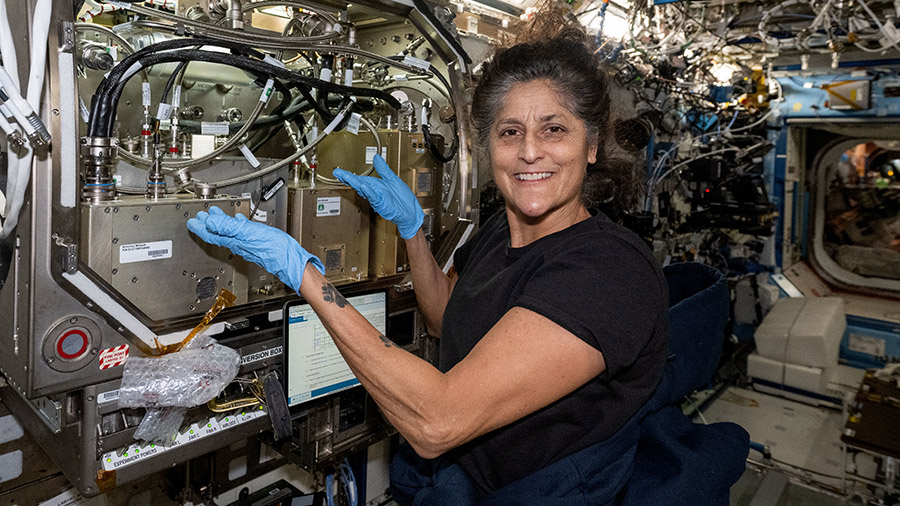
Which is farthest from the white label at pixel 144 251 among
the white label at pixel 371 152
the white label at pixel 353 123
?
the white label at pixel 371 152

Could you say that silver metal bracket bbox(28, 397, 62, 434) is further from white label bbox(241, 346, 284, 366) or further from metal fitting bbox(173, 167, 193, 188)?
metal fitting bbox(173, 167, 193, 188)

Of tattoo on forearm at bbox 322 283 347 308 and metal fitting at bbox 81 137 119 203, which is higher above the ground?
metal fitting at bbox 81 137 119 203

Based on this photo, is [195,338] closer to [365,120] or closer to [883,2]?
[365,120]

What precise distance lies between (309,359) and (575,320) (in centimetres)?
109

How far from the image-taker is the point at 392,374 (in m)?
1.30

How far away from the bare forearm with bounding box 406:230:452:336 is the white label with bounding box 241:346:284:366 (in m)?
0.56

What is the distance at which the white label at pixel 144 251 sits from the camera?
1562 millimetres

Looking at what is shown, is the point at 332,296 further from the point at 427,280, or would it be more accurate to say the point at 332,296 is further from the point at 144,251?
the point at 427,280

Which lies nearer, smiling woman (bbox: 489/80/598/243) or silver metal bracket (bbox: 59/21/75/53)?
silver metal bracket (bbox: 59/21/75/53)

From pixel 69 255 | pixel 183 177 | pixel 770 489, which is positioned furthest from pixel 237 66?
pixel 770 489

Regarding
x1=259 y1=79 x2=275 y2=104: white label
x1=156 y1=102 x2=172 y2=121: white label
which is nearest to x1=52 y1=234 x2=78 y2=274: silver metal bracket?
x1=156 y1=102 x2=172 y2=121: white label

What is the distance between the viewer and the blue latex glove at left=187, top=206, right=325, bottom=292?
153 cm

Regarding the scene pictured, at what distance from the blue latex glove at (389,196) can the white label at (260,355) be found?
22.6 inches

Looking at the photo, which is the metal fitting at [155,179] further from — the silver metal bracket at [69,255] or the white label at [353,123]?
the white label at [353,123]
